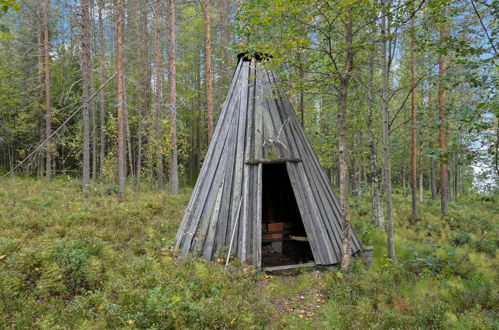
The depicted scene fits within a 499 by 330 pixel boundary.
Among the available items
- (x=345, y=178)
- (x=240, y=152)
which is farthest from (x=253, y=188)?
(x=345, y=178)

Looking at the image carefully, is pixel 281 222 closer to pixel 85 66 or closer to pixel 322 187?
pixel 322 187

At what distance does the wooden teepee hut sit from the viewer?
20.7ft

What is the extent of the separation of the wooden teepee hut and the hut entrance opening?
4cm

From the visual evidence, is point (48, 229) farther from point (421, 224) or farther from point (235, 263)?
point (421, 224)

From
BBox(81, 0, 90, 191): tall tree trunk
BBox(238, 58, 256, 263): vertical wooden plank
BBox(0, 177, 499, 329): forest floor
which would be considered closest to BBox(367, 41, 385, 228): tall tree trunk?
BBox(0, 177, 499, 329): forest floor

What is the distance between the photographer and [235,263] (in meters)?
5.88

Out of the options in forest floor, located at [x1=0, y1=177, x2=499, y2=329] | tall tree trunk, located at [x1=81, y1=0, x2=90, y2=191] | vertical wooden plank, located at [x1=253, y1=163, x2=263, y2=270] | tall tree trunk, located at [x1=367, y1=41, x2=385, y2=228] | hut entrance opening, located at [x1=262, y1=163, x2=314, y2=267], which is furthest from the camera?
tall tree trunk, located at [x1=81, y1=0, x2=90, y2=191]

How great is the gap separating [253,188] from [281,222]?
9.12ft

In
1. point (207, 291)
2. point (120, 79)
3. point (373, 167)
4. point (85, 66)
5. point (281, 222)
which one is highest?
point (85, 66)

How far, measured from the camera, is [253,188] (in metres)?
6.71

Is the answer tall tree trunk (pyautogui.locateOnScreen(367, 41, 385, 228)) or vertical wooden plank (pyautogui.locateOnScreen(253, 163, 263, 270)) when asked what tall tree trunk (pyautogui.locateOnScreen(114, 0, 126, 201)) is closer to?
vertical wooden plank (pyautogui.locateOnScreen(253, 163, 263, 270))

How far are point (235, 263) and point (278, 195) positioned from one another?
5.02m

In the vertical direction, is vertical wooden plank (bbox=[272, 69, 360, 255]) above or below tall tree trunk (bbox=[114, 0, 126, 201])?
below

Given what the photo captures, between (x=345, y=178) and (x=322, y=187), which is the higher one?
(x=345, y=178)
